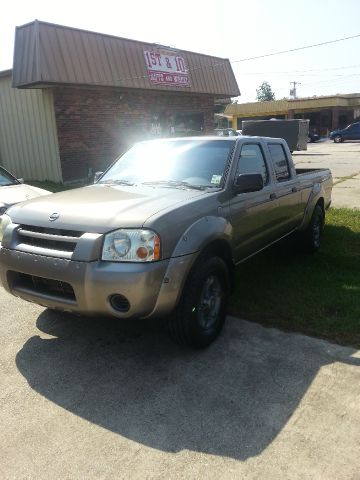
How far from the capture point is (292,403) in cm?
289

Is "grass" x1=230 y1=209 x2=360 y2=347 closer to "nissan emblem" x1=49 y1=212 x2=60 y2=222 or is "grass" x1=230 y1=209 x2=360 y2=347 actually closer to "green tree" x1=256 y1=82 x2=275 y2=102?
"nissan emblem" x1=49 y1=212 x2=60 y2=222

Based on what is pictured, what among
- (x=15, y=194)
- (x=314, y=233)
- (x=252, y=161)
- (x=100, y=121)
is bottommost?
(x=314, y=233)

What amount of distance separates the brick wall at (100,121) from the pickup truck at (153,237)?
10.5 m

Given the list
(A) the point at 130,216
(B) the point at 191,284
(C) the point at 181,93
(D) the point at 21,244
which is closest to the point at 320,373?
(B) the point at 191,284

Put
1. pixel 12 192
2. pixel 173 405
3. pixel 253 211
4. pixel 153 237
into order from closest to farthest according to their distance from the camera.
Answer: pixel 173 405
pixel 153 237
pixel 253 211
pixel 12 192

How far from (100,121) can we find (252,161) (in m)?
11.9

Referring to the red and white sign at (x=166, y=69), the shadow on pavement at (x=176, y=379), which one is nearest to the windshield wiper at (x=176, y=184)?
the shadow on pavement at (x=176, y=379)

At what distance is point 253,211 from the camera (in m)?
4.37

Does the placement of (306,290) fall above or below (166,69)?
below

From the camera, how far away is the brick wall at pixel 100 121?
1434 centimetres

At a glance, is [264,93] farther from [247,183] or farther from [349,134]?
[247,183]

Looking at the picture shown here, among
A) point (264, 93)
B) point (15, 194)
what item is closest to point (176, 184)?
point (15, 194)

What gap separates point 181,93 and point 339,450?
17.4 m

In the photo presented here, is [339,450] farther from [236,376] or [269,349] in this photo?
[269,349]
